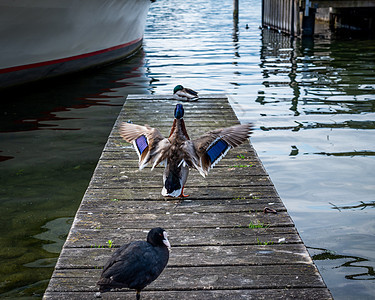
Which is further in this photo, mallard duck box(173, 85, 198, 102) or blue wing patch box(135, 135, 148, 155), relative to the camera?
mallard duck box(173, 85, 198, 102)

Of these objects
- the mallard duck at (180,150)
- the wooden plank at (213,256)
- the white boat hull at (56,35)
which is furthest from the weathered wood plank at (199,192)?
the white boat hull at (56,35)

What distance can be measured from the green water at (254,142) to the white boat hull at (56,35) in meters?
0.61

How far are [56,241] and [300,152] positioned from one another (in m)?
4.99

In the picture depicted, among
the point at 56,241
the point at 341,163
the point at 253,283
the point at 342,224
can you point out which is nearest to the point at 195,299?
the point at 253,283

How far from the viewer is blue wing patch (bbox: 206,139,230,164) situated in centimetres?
556

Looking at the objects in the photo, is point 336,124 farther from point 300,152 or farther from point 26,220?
point 26,220

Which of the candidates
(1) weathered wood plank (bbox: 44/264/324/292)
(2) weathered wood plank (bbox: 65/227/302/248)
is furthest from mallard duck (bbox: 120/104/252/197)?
(1) weathered wood plank (bbox: 44/264/324/292)

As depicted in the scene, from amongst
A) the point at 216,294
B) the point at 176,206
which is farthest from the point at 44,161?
the point at 216,294

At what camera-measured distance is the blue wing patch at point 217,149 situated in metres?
5.56

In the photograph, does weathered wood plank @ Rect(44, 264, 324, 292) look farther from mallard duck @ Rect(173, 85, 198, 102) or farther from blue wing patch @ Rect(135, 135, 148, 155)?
mallard duck @ Rect(173, 85, 198, 102)

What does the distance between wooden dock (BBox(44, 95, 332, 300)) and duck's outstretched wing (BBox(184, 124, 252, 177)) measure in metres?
0.44

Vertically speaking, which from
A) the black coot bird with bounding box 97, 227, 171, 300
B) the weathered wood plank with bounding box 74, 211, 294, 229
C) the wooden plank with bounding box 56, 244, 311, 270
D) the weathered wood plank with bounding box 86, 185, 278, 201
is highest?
the black coot bird with bounding box 97, 227, 171, 300

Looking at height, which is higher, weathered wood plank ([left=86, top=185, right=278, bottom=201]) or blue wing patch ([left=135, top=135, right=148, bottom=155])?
blue wing patch ([left=135, top=135, right=148, bottom=155])

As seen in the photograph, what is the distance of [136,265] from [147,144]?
8.36ft
